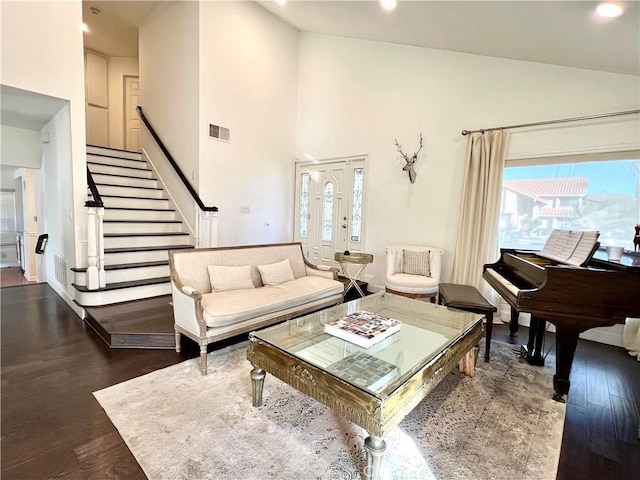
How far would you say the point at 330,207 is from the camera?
5.68 meters

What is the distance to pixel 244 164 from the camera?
17.3ft

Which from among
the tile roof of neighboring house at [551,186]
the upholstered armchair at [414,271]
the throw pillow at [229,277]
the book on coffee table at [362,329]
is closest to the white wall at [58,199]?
the throw pillow at [229,277]

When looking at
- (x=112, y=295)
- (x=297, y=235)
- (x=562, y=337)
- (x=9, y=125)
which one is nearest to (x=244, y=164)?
(x=297, y=235)

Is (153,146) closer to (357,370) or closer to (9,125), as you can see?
(9,125)

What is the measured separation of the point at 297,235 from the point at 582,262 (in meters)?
4.56

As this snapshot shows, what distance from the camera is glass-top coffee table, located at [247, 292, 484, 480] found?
4.69ft

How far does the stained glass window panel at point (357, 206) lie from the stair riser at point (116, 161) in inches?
152

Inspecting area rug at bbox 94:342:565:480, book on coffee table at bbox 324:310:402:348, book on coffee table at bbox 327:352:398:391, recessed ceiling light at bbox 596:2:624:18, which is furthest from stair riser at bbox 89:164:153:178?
recessed ceiling light at bbox 596:2:624:18

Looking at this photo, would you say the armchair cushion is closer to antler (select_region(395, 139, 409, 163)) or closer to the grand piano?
the grand piano

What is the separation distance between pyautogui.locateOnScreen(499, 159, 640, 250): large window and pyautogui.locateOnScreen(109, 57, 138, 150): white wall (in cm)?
799

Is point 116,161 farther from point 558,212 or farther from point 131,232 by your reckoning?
point 558,212

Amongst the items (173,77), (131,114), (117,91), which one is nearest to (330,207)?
(173,77)

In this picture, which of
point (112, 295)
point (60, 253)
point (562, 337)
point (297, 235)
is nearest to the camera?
point (562, 337)

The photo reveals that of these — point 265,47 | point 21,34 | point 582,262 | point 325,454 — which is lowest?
point 325,454
